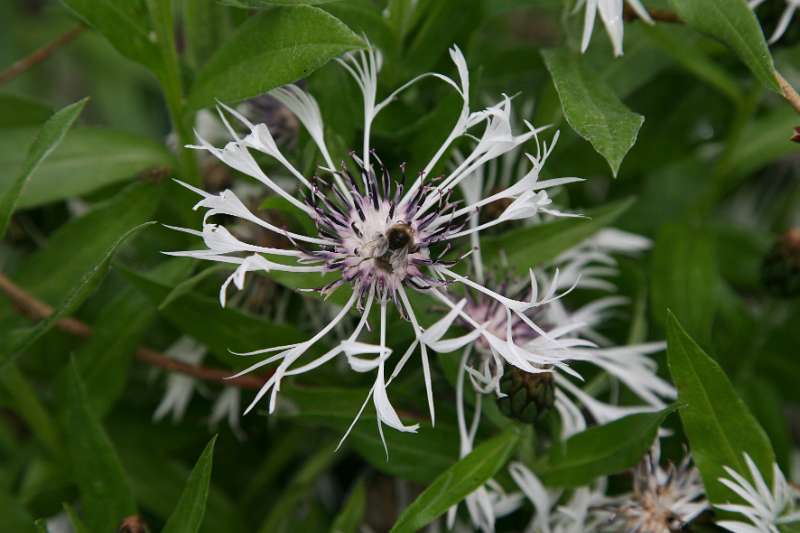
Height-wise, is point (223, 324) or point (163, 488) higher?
point (223, 324)

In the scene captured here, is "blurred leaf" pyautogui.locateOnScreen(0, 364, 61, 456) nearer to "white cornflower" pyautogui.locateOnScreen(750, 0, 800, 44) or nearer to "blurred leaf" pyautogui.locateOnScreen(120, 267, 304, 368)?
→ "blurred leaf" pyautogui.locateOnScreen(120, 267, 304, 368)

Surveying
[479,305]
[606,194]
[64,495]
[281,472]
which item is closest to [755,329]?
[606,194]

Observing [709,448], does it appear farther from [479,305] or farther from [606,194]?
[606,194]

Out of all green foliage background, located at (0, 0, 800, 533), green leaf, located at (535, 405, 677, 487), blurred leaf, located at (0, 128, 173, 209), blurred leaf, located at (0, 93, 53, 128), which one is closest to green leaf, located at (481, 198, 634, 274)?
green foliage background, located at (0, 0, 800, 533)

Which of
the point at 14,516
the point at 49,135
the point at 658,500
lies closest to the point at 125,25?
the point at 49,135

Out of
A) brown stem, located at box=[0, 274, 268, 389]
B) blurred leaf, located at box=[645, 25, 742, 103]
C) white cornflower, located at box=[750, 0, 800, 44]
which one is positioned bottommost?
brown stem, located at box=[0, 274, 268, 389]

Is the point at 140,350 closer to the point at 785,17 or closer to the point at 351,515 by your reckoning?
the point at 351,515
